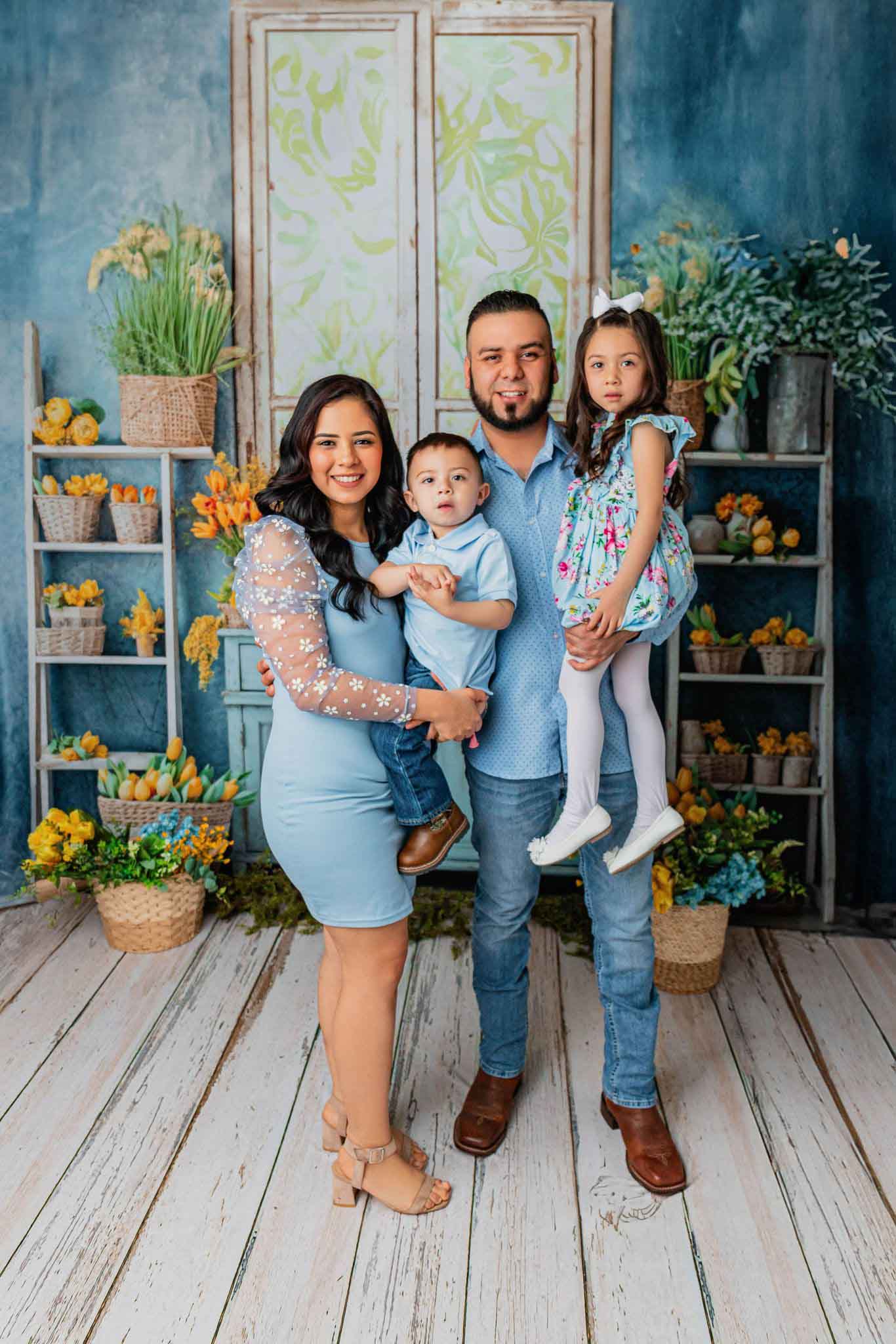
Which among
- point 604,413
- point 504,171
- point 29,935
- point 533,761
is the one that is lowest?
point 29,935

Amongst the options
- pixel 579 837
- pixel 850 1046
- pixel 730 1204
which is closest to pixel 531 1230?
pixel 730 1204

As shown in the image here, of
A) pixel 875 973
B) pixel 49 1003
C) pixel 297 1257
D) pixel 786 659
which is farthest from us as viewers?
pixel 786 659

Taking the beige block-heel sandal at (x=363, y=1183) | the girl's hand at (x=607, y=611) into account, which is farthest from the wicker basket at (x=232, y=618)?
the beige block-heel sandal at (x=363, y=1183)

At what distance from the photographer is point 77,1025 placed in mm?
2721

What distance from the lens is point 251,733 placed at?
3619 mm

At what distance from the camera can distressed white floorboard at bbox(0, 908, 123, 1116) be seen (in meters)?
2.54

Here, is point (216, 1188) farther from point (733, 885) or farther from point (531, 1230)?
point (733, 885)

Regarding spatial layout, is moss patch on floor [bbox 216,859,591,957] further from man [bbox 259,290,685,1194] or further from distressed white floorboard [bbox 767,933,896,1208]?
man [bbox 259,290,685,1194]

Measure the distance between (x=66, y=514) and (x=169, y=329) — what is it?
0.68 meters

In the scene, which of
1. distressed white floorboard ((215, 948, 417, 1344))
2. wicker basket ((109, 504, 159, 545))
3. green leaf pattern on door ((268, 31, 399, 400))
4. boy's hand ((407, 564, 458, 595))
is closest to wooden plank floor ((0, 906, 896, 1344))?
distressed white floorboard ((215, 948, 417, 1344))

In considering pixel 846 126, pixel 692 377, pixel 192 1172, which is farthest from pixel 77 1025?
pixel 846 126

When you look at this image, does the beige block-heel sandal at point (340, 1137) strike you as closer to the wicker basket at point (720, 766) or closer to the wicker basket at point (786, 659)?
the wicker basket at point (720, 766)

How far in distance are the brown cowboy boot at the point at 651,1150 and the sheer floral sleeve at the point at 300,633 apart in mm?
1013

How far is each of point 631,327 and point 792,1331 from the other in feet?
5.77
